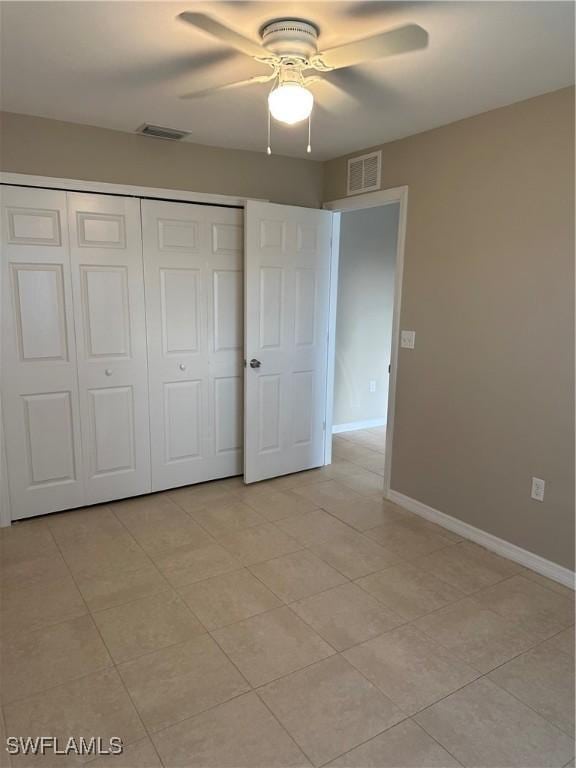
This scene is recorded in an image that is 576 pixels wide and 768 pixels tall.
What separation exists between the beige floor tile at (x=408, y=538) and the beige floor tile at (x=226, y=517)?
74cm

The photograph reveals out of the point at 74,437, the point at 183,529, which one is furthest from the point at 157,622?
the point at 74,437

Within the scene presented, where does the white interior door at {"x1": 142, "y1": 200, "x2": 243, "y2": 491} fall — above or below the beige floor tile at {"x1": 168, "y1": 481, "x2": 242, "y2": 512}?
above

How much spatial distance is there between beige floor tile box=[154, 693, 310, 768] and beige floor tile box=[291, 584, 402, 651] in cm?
47

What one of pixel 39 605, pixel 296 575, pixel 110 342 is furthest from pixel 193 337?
pixel 39 605

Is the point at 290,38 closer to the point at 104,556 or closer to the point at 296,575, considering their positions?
the point at 296,575

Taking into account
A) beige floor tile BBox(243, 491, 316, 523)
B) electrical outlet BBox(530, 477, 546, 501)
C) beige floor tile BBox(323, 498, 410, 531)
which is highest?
electrical outlet BBox(530, 477, 546, 501)

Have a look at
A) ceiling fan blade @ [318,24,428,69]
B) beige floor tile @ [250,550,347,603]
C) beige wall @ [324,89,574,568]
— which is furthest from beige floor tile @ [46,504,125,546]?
ceiling fan blade @ [318,24,428,69]

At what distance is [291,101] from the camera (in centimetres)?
179

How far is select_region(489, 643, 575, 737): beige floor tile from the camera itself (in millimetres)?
1771

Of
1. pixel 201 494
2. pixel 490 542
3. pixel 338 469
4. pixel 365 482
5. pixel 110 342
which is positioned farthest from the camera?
pixel 338 469

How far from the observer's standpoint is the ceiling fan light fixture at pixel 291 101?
178cm

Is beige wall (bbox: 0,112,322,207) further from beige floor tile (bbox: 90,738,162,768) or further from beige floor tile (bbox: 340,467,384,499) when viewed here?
beige floor tile (bbox: 90,738,162,768)

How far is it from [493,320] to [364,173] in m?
1.44

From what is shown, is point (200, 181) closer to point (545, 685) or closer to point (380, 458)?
point (380, 458)
